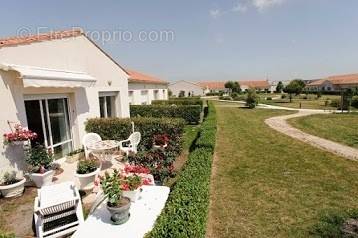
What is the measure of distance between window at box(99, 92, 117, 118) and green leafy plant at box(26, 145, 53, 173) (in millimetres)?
8222

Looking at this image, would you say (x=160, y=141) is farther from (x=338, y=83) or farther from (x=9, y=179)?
(x=338, y=83)

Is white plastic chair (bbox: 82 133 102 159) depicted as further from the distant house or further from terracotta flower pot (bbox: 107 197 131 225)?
the distant house

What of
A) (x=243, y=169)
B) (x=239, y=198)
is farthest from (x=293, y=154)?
(x=239, y=198)

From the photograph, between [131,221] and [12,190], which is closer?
[131,221]

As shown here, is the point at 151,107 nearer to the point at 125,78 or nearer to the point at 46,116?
the point at 125,78

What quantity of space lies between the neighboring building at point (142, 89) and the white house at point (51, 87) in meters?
10.1

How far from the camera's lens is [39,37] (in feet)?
38.6

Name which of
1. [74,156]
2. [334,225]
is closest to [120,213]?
[334,225]

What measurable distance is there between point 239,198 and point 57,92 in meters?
9.91

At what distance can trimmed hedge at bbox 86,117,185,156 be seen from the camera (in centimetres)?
1416

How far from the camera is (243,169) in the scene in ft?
35.9

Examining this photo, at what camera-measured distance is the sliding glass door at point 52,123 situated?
10930mm

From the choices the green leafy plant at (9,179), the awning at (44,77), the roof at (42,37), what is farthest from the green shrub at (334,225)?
the roof at (42,37)

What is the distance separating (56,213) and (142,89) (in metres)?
25.3
